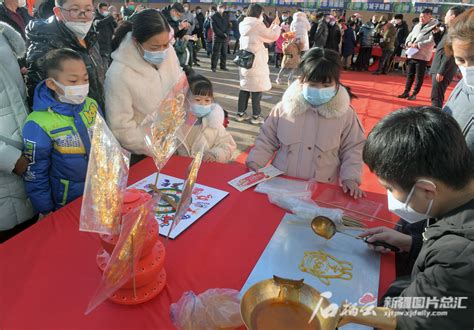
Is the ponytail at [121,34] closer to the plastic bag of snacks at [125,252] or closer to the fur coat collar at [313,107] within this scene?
the fur coat collar at [313,107]

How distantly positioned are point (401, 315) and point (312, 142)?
1044 mm

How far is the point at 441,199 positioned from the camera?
0.94m

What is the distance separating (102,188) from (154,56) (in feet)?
3.85

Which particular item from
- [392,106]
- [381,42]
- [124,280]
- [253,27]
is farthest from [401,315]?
[381,42]

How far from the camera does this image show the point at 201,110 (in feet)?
6.15

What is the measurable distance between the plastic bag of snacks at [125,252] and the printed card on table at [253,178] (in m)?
0.77

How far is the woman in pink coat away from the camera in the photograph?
5.46ft

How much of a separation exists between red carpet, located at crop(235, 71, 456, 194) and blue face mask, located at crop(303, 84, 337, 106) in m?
1.81

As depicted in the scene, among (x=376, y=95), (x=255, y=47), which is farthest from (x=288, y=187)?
(x=376, y=95)

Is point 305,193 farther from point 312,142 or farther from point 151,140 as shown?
point 151,140

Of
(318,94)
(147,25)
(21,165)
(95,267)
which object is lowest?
(95,267)

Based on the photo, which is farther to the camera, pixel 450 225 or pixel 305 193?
pixel 305 193

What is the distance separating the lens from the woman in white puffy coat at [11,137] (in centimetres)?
141

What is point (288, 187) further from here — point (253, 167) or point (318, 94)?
point (318, 94)
